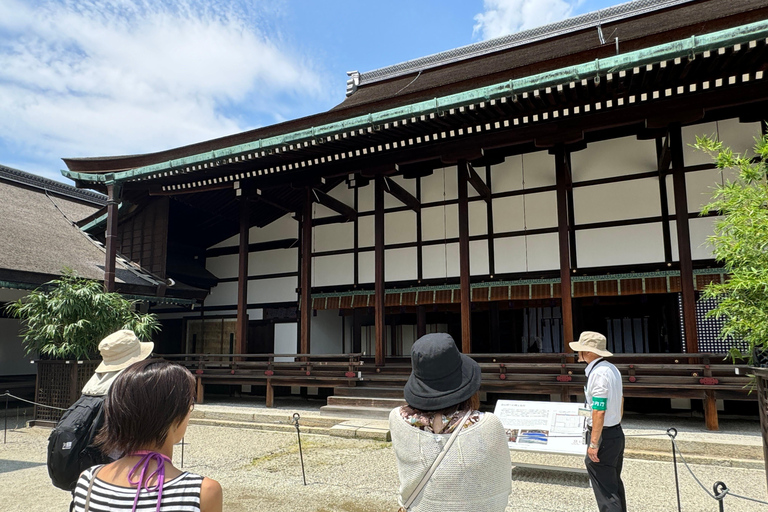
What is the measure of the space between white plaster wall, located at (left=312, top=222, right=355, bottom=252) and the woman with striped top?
1076 centimetres

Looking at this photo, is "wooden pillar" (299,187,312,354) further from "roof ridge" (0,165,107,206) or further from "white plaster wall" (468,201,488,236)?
"roof ridge" (0,165,107,206)

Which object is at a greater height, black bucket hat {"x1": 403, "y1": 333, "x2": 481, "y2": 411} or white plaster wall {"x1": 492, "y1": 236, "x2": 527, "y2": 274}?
white plaster wall {"x1": 492, "y1": 236, "x2": 527, "y2": 274}

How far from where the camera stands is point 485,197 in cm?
1061

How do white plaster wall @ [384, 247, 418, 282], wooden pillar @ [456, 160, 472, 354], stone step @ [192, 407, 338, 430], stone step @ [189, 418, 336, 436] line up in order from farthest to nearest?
1. white plaster wall @ [384, 247, 418, 282]
2. wooden pillar @ [456, 160, 472, 354]
3. stone step @ [192, 407, 338, 430]
4. stone step @ [189, 418, 336, 436]

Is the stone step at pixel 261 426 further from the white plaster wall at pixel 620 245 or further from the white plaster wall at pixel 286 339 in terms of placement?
the white plaster wall at pixel 620 245

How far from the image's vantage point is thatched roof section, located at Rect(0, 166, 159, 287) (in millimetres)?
10586

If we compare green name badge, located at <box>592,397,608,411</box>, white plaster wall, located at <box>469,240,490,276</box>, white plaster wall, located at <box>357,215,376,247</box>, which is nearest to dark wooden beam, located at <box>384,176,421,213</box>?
white plaster wall, located at <box>357,215,376,247</box>

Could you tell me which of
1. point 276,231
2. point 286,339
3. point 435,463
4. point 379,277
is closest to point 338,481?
point 435,463

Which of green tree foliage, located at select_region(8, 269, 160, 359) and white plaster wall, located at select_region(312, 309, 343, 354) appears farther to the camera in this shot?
white plaster wall, located at select_region(312, 309, 343, 354)

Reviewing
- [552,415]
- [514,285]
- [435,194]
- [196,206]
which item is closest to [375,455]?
[552,415]

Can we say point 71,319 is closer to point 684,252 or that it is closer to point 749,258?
point 749,258

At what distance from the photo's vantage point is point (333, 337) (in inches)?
523

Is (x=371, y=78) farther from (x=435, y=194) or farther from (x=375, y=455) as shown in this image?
(x=375, y=455)

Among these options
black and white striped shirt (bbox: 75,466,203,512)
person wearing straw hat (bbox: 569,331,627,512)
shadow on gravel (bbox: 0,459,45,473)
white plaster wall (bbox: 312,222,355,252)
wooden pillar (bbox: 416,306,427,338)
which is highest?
white plaster wall (bbox: 312,222,355,252)
